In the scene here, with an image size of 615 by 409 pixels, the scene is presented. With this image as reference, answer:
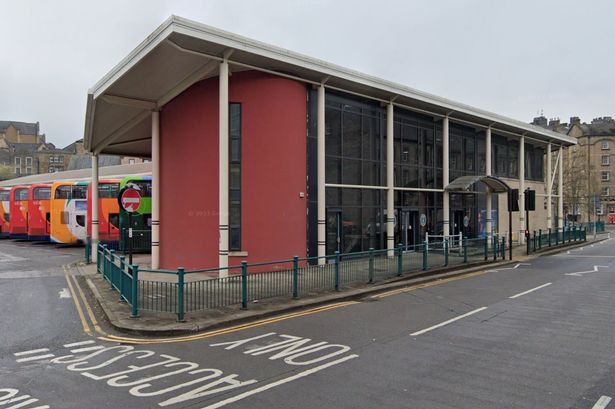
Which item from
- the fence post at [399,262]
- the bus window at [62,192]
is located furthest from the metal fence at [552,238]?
the bus window at [62,192]

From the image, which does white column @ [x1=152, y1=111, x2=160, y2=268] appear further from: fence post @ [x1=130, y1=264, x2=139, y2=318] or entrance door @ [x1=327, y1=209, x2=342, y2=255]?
fence post @ [x1=130, y1=264, x2=139, y2=318]

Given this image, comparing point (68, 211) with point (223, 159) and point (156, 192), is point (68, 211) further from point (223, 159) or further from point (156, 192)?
point (223, 159)

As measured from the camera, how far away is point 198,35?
12.8 metres

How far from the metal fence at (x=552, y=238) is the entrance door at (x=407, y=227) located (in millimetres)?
6494

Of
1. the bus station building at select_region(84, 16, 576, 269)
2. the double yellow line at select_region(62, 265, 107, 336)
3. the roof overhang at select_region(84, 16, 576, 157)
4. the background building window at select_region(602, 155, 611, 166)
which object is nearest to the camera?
the double yellow line at select_region(62, 265, 107, 336)

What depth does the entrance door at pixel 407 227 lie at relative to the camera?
22922 millimetres

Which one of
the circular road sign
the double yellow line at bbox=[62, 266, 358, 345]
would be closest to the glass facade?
the circular road sign

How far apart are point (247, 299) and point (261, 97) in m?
7.97

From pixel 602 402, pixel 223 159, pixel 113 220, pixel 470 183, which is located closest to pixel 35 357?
pixel 602 402

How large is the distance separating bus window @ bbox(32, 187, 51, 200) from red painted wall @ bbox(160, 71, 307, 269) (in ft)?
62.9

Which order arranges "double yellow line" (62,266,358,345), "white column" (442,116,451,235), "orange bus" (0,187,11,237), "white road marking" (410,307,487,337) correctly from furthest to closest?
"orange bus" (0,187,11,237) < "white column" (442,116,451,235) < "white road marking" (410,307,487,337) < "double yellow line" (62,266,358,345)

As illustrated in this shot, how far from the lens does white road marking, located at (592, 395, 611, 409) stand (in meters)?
5.07

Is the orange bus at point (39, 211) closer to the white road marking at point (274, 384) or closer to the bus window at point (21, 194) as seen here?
the bus window at point (21, 194)

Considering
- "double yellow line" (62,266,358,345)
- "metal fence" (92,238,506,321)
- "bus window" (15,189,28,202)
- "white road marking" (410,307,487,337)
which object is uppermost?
"bus window" (15,189,28,202)
